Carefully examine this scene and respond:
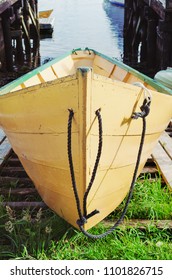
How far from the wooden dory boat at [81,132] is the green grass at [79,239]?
0.14m

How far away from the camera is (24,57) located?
14938 millimetres

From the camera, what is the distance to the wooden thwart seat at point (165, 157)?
14.5ft

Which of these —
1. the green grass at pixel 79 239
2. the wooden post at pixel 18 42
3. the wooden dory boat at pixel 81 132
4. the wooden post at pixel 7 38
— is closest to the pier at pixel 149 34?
the wooden post at pixel 18 42

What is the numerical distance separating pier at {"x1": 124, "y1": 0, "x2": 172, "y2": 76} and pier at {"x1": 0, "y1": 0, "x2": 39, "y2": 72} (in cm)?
333

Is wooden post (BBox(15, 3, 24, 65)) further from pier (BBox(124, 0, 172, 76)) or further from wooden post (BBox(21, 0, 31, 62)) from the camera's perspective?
pier (BBox(124, 0, 172, 76))

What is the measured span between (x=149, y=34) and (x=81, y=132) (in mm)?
8932

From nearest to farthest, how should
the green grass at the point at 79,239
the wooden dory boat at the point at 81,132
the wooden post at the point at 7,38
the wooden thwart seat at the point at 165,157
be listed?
the wooden dory boat at the point at 81,132 < the green grass at the point at 79,239 < the wooden thwart seat at the point at 165,157 < the wooden post at the point at 7,38

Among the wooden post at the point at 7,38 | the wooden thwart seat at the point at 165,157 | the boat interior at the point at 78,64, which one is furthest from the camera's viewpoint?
the wooden post at the point at 7,38

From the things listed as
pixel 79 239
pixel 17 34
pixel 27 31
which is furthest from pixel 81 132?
pixel 27 31

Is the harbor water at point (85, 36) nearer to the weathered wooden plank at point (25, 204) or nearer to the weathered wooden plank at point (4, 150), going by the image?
the weathered wooden plank at point (4, 150)

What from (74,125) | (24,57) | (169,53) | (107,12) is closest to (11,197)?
Answer: (74,125)

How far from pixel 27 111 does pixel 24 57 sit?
12.0m

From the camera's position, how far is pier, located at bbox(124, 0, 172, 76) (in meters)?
9.16

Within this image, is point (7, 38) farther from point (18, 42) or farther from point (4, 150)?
point (4, 150)
